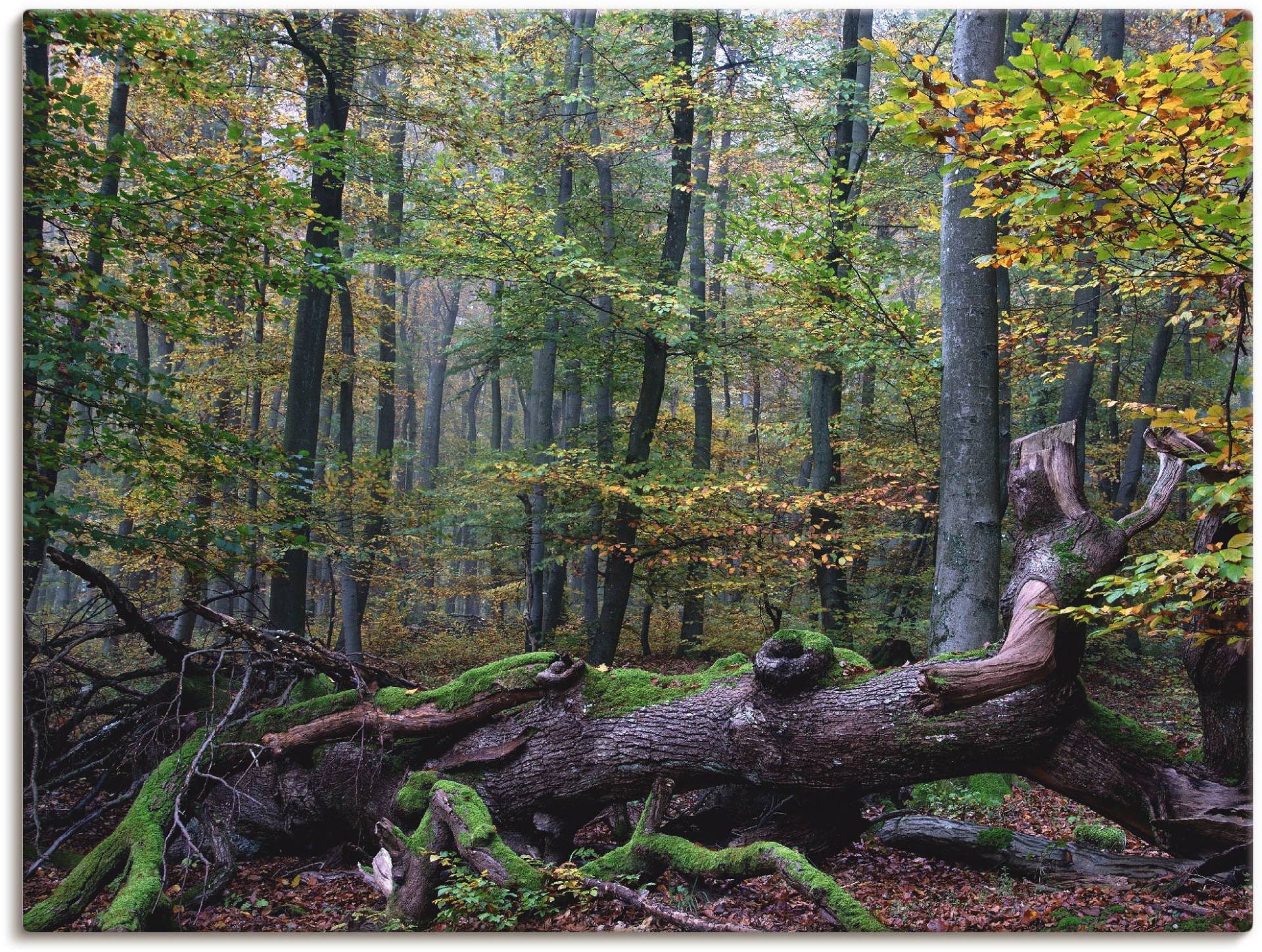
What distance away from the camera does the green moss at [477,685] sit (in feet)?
15.1

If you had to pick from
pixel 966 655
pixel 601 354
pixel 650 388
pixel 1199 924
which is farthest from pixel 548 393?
pixel 1199 924

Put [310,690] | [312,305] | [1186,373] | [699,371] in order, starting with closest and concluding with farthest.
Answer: [310,690] < [312,305] < [699,371] < [1186,373]

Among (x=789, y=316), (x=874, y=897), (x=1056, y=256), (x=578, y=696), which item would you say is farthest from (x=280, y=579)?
(x=1056, y=256)

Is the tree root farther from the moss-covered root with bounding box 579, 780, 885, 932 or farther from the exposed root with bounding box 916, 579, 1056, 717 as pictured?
the exposed root with bounding box 916, 579, 1056, 717

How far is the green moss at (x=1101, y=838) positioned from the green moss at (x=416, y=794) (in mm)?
3619

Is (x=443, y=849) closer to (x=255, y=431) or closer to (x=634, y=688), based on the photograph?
(x=634, y=688)

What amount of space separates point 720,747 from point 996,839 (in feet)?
5.43

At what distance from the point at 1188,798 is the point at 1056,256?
2717 millimetres

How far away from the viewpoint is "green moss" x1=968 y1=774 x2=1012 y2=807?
5664mm

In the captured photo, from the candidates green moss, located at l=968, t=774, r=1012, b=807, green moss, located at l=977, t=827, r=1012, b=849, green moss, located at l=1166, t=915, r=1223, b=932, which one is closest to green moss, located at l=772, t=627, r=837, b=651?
green moss, located at l=977, t=827, r=1012, b=849

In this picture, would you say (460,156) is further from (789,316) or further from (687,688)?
(687,688)

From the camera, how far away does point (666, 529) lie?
8.73 metres

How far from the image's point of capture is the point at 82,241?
210 inches

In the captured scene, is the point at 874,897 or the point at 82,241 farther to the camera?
the point at 82,241
